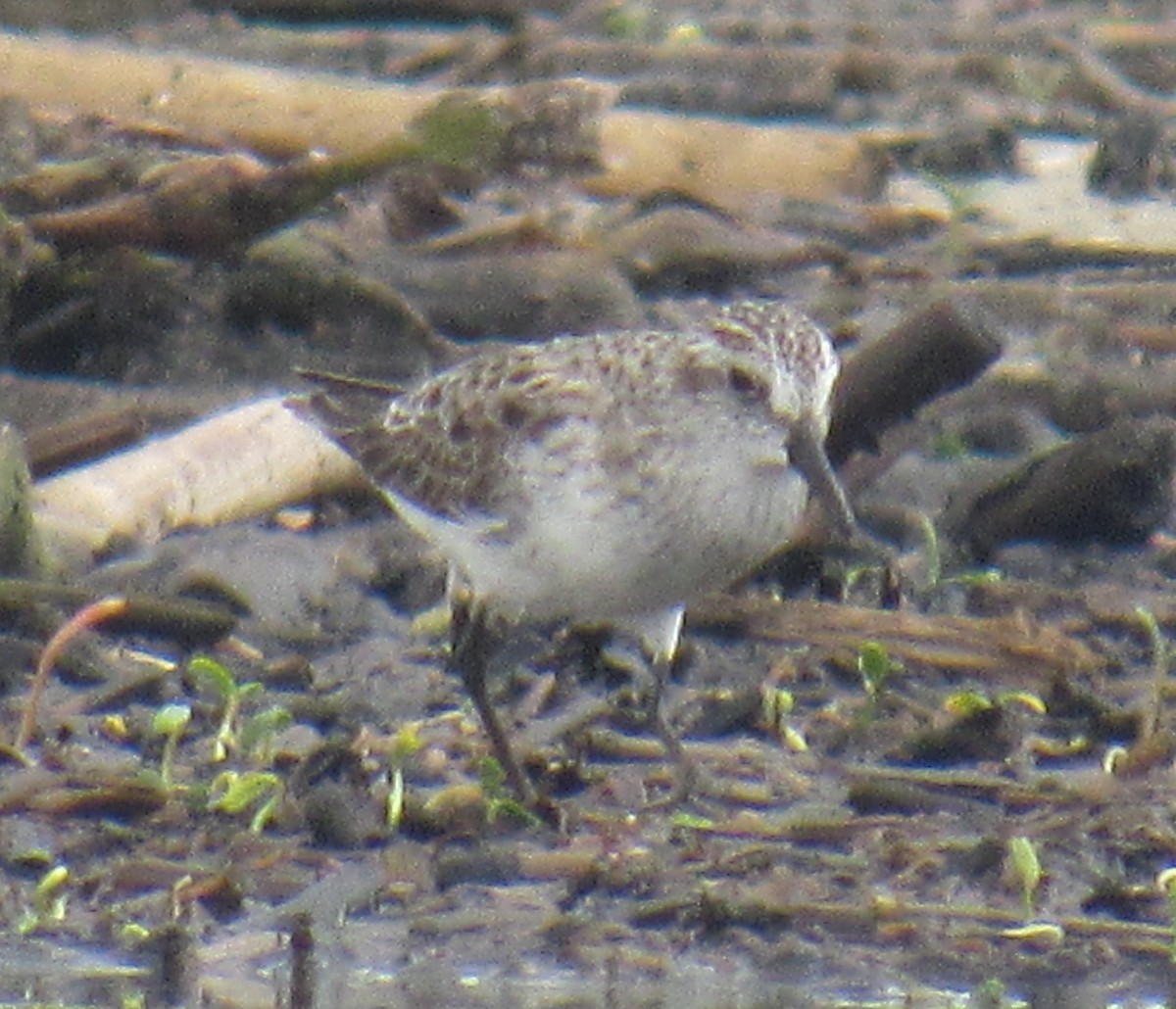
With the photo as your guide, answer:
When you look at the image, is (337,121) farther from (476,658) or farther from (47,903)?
(47,903)

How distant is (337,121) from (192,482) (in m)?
2.79

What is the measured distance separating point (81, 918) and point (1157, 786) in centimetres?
274

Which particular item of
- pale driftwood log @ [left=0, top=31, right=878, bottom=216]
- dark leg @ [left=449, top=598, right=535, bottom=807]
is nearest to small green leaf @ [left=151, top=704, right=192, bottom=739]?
dark leg @ [left=449, top=598, right=535, bottom=807]

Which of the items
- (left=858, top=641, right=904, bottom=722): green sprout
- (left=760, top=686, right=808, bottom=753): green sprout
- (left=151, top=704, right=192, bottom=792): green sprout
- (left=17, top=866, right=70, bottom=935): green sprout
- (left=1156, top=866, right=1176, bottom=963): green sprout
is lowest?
(left=17, top=866, right=70, bottom=935): green sprout

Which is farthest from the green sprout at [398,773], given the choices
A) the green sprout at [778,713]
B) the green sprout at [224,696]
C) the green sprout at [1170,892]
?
the green sprout at [1170,892]

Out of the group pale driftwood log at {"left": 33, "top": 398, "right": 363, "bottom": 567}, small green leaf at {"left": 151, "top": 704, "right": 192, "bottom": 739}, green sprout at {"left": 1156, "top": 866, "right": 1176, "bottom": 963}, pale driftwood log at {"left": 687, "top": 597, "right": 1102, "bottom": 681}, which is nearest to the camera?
green sprout at {"left": 1156, "top": 866, "right": 1176, "bottom": 963}

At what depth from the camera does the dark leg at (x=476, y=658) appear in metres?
6.93

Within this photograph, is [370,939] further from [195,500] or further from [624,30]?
[624,30]

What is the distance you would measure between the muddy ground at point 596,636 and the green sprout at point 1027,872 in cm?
2

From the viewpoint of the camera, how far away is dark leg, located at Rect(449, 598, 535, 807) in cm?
693

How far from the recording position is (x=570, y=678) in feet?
25.0

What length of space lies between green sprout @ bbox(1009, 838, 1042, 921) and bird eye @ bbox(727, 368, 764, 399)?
4.17 feet

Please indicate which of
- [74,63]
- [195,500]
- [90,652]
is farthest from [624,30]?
[90,652]

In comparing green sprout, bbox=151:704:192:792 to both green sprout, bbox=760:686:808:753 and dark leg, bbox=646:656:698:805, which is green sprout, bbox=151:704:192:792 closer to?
dark leg, bbox=646:656:698:805
